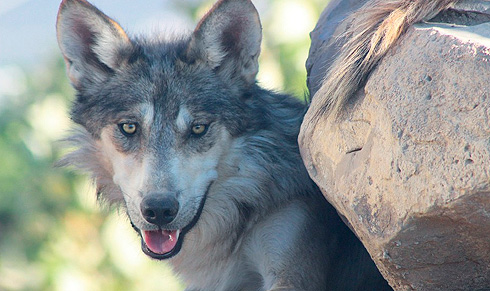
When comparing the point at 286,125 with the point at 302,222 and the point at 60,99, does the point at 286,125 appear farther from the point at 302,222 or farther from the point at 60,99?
the point at 60,99

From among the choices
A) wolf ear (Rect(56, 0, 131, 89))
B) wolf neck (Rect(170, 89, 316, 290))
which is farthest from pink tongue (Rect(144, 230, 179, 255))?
wolf ear (Rect(56, 0, 131, 89))

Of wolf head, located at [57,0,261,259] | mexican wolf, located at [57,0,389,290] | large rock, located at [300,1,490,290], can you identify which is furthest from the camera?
mexican wolf, located at [57,0,389,290]

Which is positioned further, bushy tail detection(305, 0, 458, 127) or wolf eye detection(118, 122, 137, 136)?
wolf eye detection(118, 122, 137, 136)

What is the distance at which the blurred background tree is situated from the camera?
8.42 metres

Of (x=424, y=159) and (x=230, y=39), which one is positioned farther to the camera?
(x=230, y=39)

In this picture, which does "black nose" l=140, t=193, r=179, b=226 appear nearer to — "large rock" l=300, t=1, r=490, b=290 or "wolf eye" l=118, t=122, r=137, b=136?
"wolf eye" l=118, t=122, r=137, b=136

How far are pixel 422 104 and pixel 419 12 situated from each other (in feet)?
1.90

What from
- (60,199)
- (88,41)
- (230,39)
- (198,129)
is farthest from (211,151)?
(60,199)

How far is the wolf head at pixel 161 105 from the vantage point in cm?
350

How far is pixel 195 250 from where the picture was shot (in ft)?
13.4

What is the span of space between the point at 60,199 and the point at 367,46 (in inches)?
271

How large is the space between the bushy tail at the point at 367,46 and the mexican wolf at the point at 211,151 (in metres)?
0.81

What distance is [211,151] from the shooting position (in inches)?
146

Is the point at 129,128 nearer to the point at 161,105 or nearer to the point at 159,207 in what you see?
the point at 161,105
